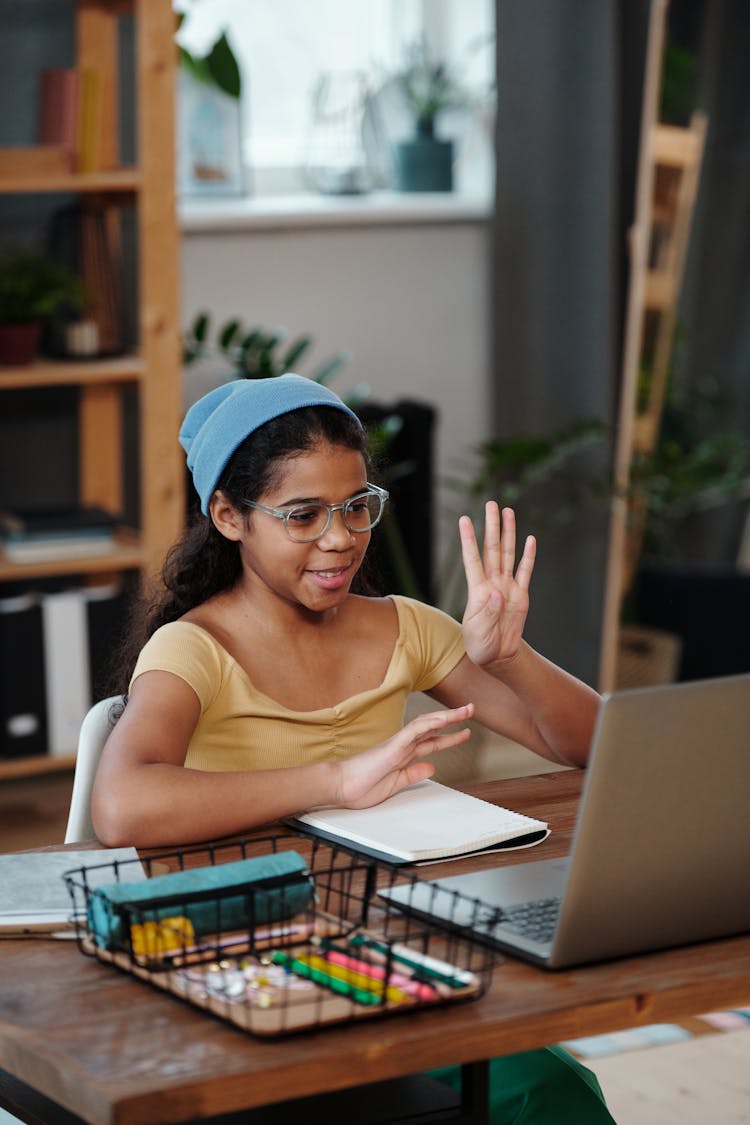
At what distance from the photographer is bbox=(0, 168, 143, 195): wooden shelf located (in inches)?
135

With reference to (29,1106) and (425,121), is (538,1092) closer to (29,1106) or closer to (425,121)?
(29,1106)

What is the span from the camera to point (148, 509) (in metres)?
3.62

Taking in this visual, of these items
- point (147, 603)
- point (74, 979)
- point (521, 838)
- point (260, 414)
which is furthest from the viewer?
point (147, 603)

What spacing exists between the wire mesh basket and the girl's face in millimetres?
424

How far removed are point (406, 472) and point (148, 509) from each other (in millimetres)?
700

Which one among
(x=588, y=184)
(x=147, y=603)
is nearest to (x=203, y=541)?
(x=147, y=603)

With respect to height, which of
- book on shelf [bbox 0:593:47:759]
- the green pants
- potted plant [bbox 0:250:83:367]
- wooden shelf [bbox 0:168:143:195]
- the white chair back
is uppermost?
wooden shelf [bbox 0:168:143:195]

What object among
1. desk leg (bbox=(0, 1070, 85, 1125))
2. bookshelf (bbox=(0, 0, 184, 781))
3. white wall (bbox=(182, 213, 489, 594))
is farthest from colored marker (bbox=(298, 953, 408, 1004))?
white wall (bbox=(182, 213, 489, 594))

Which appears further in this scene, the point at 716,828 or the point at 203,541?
the point at 203,541

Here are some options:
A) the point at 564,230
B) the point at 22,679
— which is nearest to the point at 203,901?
the point at 22,679

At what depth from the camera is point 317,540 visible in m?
1.74

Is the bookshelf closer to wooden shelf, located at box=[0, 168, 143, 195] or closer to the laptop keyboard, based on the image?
wooden shelf, located at box=[0, 168, 143, 195]

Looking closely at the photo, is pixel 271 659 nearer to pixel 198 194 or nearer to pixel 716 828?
pixel 716 828

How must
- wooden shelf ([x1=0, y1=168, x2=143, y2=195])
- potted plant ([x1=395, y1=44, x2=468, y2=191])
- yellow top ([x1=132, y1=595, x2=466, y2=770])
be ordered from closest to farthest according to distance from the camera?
yellow top ([x1=132, y1=595, x2=466, y2=770]), wooden shelf ([x1=0, y1=168, x2=143, y2=195]), potted plant ([x1=395, y1=44, x2=468, y2=191])
